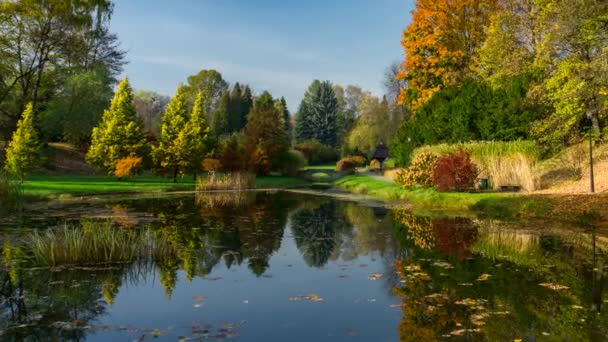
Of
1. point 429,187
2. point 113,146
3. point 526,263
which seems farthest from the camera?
point 113,146

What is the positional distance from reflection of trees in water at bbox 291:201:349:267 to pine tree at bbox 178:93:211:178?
13994 millimetres

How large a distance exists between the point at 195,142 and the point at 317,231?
2103 centimetres

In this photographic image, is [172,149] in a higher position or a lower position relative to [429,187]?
higher

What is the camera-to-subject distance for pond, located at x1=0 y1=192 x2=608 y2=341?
21.2ft

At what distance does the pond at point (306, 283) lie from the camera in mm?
6453

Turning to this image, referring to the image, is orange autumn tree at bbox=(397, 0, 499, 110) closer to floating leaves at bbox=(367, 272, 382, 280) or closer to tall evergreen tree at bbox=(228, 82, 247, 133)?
floating leaves at bbox=(367, 272, 382, 280)

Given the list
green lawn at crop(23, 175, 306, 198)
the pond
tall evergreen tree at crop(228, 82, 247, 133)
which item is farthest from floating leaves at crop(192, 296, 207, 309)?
tall evergreen tree at crop(228, 82, 247, 133)

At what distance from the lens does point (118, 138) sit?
34188 mm

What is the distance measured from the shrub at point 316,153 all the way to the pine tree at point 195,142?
111 ft

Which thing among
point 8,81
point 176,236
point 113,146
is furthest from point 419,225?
point 8,81

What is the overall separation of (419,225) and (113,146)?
82.3ft

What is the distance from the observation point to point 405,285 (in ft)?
28.2

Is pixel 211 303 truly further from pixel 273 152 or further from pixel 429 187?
pixel 273 152

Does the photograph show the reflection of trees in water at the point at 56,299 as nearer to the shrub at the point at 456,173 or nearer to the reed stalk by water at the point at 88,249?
the reed stalk by water at the point at 88,249
